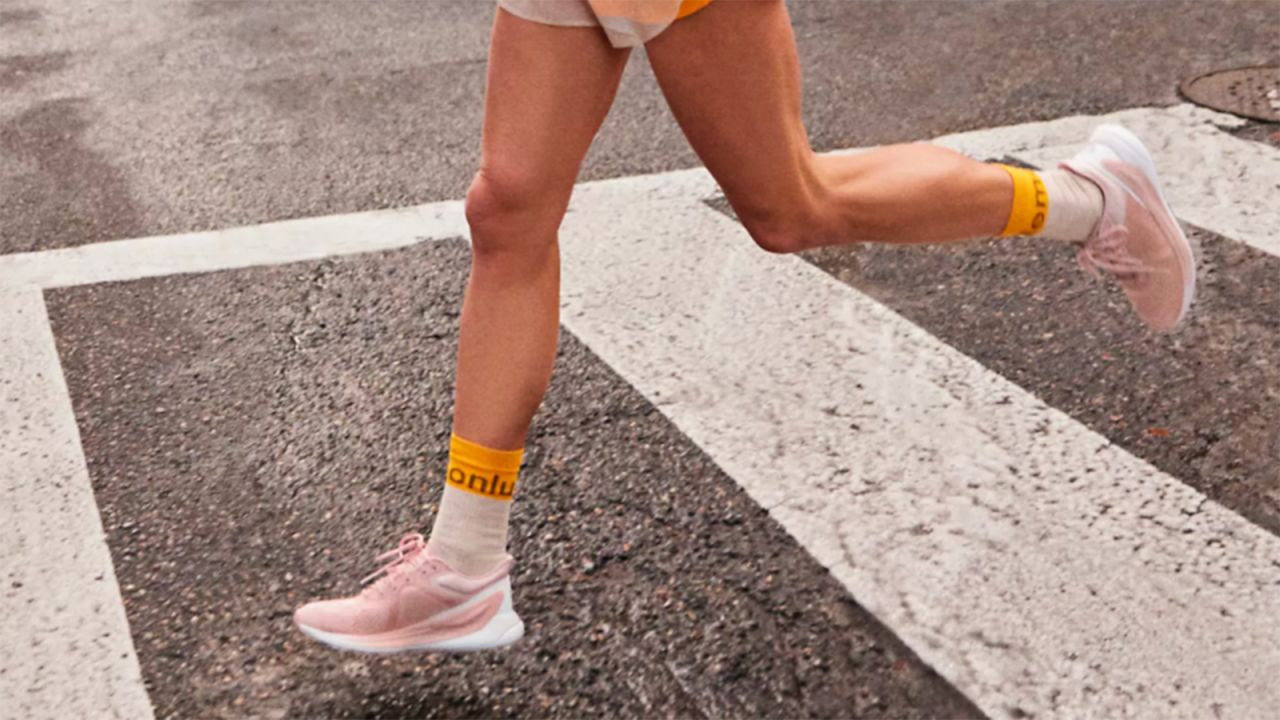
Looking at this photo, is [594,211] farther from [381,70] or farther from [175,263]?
[381,70]

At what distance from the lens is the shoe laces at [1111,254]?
146 inches

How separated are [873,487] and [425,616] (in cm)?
112

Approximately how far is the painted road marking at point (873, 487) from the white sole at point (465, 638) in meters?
0.37

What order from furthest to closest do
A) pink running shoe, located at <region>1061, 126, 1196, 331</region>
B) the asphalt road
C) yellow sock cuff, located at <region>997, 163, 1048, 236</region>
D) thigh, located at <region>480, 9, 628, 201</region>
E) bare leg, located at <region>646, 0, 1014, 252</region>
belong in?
pink running shoe, located at <region>1061, 126, 1196, 331</region> → yellow sock cuff, located at <region>997, 163, 1048, 236</region> → the asphalt road → bare leg, located at <region>646, 0, 1014, 252</region> → thigh, located at <region>480, 9, 628, 201</region>

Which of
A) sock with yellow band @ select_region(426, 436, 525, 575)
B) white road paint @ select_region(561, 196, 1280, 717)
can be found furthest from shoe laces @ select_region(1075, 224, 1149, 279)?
sock with yellow band @ select_region(426, 436, 525, 575)

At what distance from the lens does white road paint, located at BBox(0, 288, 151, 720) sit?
309 centimetres

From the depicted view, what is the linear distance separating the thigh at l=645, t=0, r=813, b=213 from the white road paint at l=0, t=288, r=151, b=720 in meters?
1.46

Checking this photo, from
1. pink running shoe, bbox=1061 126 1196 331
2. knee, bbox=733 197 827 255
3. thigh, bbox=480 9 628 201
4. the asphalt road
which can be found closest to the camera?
thigh, bbox=480 9 628 201

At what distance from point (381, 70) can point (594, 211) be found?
2.45 metres

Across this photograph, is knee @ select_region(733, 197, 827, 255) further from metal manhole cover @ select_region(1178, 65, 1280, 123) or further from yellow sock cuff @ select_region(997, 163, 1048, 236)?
metal manhole cover @ select_region(1178, 65, 1280, 123)

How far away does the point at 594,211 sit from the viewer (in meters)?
5.67

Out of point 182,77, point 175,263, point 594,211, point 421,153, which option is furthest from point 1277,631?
point 182,77

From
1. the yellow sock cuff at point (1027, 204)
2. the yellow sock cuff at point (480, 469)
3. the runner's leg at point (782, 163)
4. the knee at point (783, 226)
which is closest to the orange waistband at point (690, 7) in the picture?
the runner's leg at point (782, 163)

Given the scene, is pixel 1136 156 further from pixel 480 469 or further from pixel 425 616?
pixel 425 616
